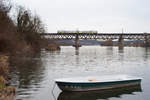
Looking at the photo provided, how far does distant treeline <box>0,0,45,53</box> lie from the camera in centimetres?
4185

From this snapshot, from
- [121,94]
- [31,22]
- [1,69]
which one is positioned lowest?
[121,94]

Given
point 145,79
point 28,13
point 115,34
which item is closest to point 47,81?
point 145,79

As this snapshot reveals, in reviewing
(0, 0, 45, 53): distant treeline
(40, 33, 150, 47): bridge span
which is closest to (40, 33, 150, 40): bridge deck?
(40, 33, 150, 47): bridge span

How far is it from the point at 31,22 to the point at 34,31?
396 centimetres

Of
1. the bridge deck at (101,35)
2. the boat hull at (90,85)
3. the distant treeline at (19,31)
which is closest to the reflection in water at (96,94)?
the boat hull at (90,85)

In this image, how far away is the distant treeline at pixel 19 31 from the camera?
4185 cm

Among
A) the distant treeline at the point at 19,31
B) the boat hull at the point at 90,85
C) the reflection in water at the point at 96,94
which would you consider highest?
the distant treeline at the point at 19,31

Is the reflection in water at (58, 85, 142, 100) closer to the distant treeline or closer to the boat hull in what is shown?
the boat hull

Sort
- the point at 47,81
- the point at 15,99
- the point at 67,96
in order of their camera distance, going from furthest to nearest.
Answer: the point at 47,81, the point at 67,96, the point at 15,99

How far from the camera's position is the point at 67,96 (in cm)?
1738

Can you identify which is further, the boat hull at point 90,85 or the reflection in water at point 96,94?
the boat hull at point 90,85

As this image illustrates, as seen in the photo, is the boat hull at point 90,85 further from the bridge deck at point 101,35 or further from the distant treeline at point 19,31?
the bridge deck at point 101,35

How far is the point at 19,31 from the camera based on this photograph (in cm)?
6353

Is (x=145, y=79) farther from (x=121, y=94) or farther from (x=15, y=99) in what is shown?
(x=15, y=99)
